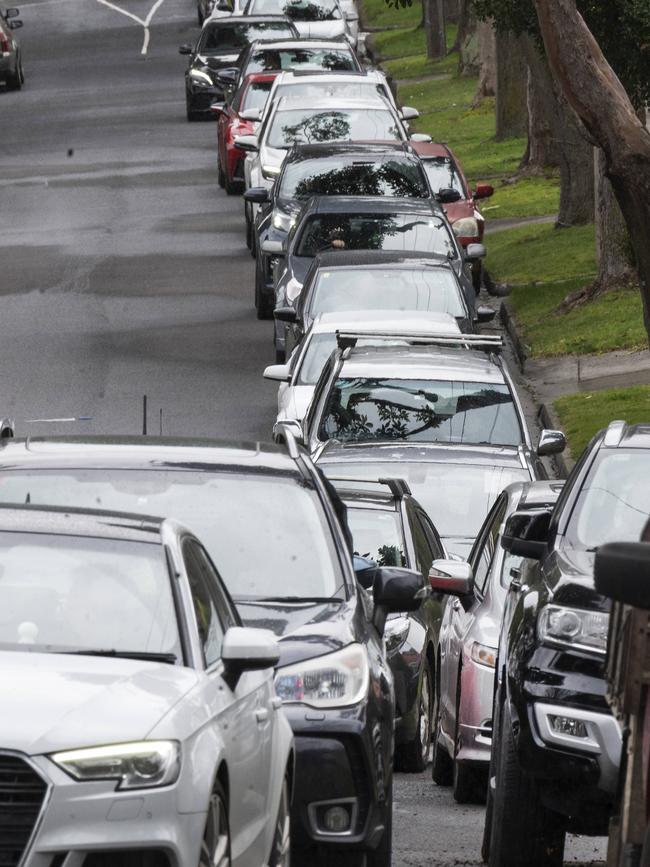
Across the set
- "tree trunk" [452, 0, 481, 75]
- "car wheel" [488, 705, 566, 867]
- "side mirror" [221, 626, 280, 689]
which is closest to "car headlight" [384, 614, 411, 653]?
"car wheel" [488, 705, 566, 867]

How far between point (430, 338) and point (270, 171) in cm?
1097

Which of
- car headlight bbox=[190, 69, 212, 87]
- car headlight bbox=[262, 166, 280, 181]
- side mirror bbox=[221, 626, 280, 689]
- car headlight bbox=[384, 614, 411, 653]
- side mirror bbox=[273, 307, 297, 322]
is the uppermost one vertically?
side mirror bbox=[221, 626, 280, 689]

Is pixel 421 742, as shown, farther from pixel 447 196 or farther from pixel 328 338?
pixel 447 196

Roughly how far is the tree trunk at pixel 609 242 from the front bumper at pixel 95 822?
20.6m

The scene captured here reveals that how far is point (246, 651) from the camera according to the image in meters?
6.55

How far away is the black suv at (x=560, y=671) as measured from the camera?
7555 millimetres

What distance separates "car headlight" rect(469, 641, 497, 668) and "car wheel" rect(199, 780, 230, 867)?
15.2ft

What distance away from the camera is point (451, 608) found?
12.4 meters

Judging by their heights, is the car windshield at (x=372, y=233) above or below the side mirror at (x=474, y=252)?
above

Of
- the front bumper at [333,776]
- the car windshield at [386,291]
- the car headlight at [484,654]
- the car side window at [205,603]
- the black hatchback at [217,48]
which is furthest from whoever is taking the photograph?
the black hatchback at [217,48]

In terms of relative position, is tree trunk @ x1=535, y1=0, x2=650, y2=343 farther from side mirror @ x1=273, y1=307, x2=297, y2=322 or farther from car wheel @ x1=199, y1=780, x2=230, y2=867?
Result: car wheel @ x1=199, y1=780, x2=230, y2=867

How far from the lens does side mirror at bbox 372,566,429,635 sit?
8.61m

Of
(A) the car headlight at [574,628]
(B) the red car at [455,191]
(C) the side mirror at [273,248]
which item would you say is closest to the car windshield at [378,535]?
(A) the car headlight at [574,628]

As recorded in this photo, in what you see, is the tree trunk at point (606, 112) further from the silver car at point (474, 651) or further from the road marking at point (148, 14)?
the road marking at point (148, 14)
